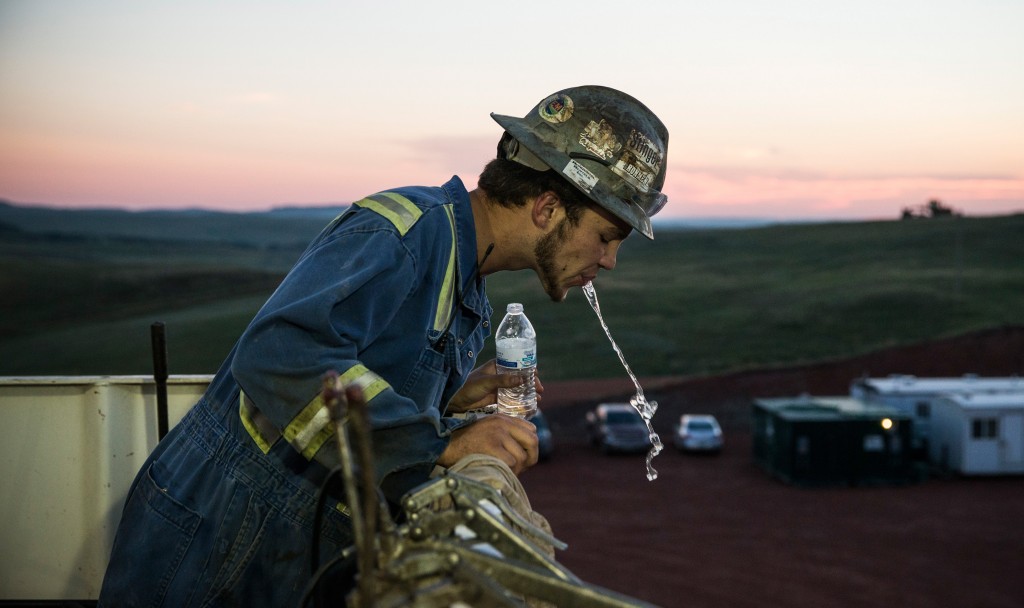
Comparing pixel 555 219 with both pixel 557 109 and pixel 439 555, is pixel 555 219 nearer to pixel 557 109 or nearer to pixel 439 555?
pixel 557 109

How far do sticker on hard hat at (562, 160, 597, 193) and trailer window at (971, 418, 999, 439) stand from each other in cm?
3041

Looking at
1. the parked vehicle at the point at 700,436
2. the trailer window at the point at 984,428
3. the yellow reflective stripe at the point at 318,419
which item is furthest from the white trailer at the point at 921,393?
the yellow reflective stripe at the point at 318,419

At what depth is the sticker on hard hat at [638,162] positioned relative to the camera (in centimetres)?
292

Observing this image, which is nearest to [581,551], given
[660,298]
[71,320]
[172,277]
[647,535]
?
[647,535]

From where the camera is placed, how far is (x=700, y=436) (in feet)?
115

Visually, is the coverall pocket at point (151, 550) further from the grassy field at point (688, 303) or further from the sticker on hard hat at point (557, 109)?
the grassy field at point (688, 303)

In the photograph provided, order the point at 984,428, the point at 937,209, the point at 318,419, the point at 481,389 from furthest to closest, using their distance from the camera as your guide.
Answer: the point at 937,209, the point at 984,428, the point at 481,389, the point at 318,419

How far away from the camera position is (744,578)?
2555cm

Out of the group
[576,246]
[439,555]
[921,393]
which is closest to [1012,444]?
[921,393]

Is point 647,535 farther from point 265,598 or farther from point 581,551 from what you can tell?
point 265,598

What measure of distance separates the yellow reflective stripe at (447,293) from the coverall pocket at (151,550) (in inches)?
31.4

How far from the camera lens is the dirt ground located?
966 inches

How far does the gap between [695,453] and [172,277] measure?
72.6m

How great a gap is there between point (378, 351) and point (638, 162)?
90 cm
